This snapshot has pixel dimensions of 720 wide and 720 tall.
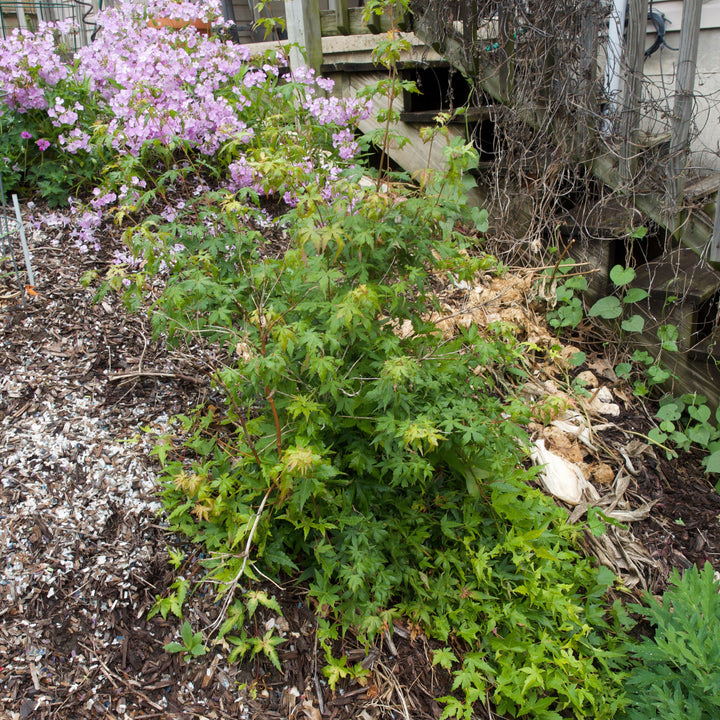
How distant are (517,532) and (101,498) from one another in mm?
1577

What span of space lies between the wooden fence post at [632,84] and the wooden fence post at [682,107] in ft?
0.57

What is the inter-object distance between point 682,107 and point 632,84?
0.30 meters

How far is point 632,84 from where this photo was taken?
10.1 feet

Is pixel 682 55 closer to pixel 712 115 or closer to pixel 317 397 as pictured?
pixel 712 115

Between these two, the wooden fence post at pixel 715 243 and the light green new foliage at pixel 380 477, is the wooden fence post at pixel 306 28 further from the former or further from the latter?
→ the wooden fence post at pixel 715 243

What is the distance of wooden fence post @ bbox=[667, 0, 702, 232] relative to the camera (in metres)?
2.83

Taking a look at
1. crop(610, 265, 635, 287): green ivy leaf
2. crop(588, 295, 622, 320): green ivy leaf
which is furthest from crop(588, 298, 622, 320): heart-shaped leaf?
crop(610, 265, 635, 287): green ivy leaf

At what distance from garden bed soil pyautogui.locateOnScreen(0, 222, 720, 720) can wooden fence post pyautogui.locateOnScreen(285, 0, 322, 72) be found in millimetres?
2451

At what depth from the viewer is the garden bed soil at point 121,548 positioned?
193 cm

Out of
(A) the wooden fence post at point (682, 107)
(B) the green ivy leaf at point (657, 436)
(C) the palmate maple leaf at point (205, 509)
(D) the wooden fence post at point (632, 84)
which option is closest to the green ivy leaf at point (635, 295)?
(A) the wooden fence post at point (682, 107)

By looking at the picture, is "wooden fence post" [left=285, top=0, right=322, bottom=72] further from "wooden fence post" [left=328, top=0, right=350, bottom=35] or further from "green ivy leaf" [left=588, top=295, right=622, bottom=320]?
"green ivy leaf" [left=588, top=295, right=622, bottom=320]

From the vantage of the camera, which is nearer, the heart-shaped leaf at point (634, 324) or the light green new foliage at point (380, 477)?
the light green new foliage at point (380, 477)

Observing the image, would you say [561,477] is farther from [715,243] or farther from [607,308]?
[715,243]

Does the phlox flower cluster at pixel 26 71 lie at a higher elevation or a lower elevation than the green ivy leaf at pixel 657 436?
higher
